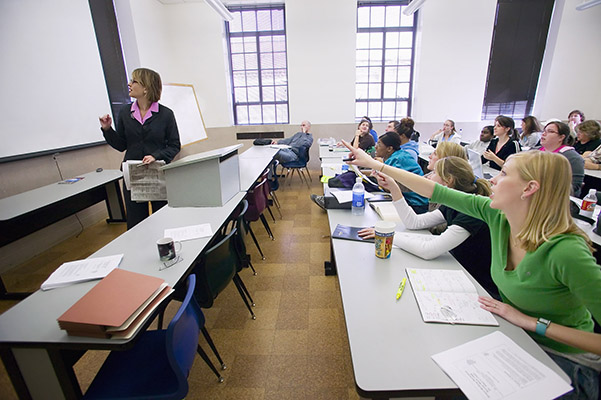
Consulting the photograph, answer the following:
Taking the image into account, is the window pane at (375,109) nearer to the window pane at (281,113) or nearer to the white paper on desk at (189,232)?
the window pane at (281,113)

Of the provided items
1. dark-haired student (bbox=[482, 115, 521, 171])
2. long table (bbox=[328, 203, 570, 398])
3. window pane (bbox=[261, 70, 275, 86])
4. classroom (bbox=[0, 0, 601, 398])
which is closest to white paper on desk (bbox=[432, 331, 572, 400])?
long table (bbox=[328, 203, 570, 398])

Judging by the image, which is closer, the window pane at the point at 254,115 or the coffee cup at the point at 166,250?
the coffee cup at the point at 166,250

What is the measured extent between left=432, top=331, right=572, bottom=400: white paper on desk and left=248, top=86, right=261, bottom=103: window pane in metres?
6.86

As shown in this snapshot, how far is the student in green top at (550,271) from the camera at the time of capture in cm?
90

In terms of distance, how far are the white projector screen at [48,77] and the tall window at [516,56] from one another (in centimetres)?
768

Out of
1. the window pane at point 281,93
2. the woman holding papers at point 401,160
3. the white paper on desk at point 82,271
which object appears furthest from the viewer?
the window pane at point 281,93

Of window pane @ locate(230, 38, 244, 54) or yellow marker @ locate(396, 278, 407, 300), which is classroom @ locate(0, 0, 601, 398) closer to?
window pane @ locate(230, 38, 244, 54)

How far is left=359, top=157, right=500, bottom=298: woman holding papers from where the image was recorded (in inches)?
55.0

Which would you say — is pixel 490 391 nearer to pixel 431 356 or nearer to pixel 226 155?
pixel 431 356

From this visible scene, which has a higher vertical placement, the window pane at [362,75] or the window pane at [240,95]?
the window pane at [362,75]

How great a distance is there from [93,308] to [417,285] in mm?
1257

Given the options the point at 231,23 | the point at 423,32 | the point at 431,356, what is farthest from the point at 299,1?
the point at 431,356

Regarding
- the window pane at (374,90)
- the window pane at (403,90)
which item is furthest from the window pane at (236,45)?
the window pane at (403,90)

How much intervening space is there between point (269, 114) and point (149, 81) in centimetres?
492
